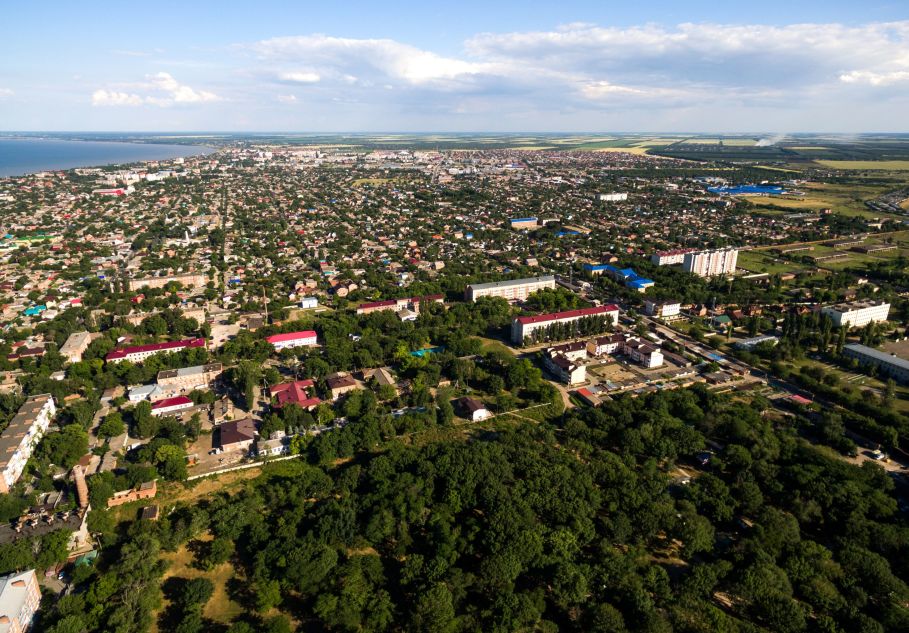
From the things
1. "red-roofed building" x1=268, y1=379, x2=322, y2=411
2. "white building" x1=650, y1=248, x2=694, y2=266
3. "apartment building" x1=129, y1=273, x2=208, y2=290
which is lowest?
"red-roofed building" x1=268, y1=379, x2=322, y2=411

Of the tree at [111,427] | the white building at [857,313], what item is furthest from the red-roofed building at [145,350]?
the white building at [857,313]

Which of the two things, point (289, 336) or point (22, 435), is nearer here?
point (22, 435)

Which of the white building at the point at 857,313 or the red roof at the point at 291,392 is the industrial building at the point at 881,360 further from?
the red roof at the point at 291,392

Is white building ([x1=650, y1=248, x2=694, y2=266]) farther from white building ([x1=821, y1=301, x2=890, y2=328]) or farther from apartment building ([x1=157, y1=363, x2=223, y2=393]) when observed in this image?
apartment building ([x1=157, y1=363, x2=223, y2=393])

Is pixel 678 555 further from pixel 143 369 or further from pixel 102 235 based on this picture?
pixel 102 235

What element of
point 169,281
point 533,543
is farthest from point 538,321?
point 169,281

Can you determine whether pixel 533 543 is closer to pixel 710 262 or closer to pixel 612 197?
pixel 710 262

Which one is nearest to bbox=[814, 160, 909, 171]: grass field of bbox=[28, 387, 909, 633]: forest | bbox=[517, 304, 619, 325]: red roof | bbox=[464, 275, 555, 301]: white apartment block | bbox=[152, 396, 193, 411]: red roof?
bbox=[464, 275, 555, 301]: white apartment block
